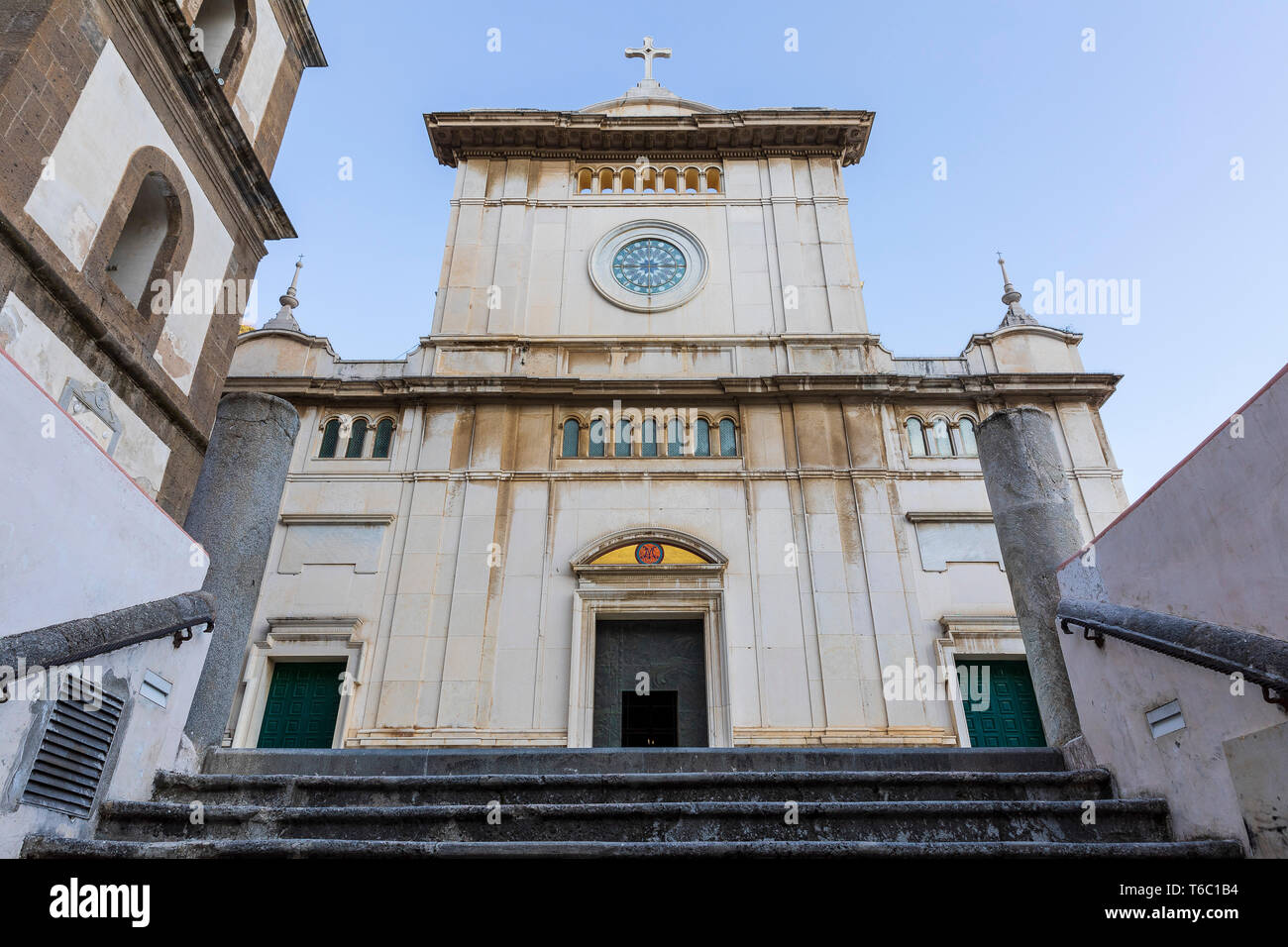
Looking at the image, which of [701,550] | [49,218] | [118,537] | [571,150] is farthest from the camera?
[571,150]

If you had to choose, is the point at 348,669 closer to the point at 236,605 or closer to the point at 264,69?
the point at 236,605

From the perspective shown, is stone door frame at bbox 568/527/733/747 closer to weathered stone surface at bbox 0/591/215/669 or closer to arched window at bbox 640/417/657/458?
arched window at bbox 640/417/657/458

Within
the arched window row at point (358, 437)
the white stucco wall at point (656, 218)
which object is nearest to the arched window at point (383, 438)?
the arched window row at point (358, 437)

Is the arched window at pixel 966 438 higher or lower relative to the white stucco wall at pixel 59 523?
higher

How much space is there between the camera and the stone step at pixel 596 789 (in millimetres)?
5609

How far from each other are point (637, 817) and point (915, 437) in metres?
15.1

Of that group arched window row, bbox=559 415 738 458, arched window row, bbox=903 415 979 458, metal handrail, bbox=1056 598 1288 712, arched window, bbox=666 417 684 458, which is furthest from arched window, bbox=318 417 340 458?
metal handrail, bbox=1056 598 1288 712

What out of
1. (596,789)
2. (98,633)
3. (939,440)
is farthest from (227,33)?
(939,440)

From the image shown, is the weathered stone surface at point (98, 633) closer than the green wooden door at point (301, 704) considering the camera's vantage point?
Yes

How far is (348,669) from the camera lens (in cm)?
1574

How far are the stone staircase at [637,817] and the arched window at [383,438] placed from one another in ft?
43.2

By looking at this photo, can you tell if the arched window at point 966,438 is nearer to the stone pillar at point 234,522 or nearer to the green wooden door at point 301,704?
the green wooden door at point 301,704
